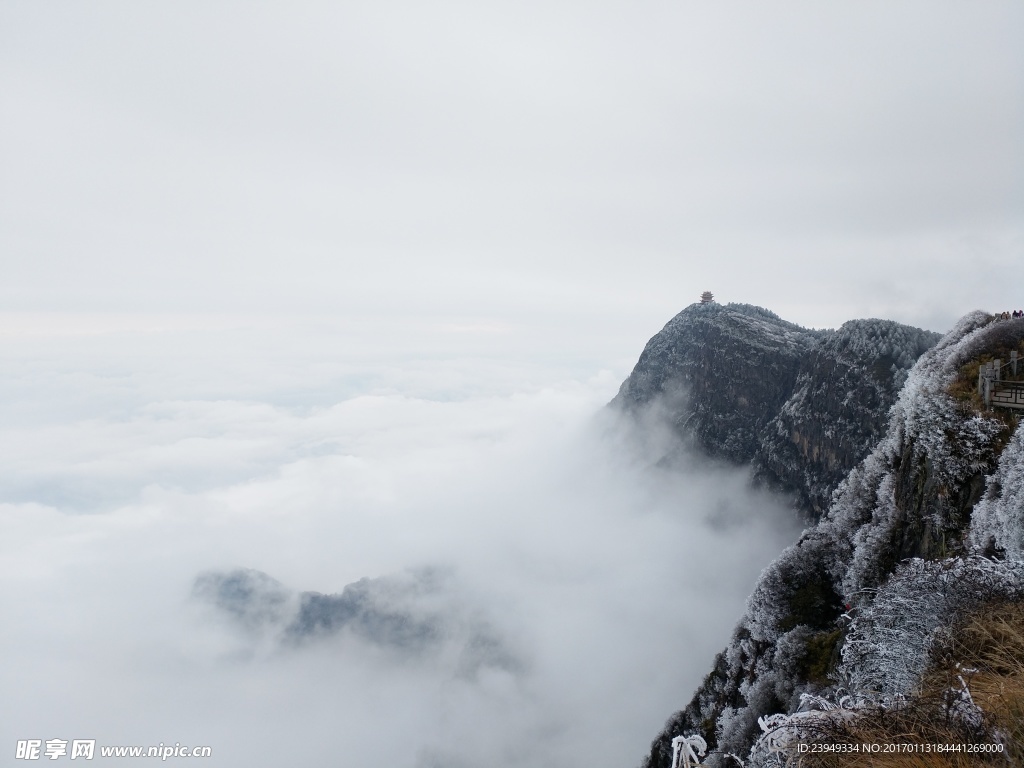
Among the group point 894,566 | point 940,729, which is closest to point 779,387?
point 894,566

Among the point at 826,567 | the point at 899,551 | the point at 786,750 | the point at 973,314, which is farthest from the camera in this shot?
the point at 973,314

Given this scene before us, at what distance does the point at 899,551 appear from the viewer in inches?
1175

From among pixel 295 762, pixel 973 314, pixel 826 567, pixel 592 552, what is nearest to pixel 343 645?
pixel 295 762

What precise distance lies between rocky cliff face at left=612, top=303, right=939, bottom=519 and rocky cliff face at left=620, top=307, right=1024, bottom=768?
Result: 65237 millimetres

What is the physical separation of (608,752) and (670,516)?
70.1 meters

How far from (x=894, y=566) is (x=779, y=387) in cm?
10585

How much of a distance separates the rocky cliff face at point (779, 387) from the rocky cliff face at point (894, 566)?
6524 cm

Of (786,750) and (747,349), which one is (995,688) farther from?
(747,349)

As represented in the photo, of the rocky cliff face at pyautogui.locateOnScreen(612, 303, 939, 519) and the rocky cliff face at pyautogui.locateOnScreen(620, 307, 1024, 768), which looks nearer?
the rocky cliff face at pyautogui.locateOnScreen(620, 307, 1024, 768)

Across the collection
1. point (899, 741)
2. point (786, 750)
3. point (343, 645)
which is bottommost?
point (343, 645)

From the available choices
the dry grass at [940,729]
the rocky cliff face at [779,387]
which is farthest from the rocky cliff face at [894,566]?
the rocky cliff face at [779,387]

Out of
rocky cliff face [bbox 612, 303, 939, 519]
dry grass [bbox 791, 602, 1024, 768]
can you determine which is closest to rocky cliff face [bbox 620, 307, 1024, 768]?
dry grass [bbox 791, 602, 1024, 768]

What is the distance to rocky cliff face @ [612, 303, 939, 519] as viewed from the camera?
9888 centimetres

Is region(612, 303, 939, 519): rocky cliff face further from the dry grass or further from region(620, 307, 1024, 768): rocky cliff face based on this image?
the dry grass
